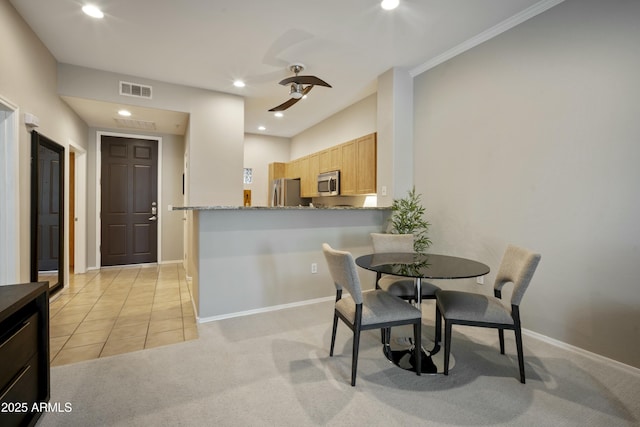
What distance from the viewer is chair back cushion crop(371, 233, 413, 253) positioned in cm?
296

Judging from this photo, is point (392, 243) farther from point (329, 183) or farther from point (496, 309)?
point (329, 183)

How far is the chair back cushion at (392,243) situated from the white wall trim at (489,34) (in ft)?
6.88

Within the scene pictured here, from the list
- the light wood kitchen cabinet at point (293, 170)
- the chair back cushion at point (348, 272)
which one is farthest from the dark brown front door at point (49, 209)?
the chair back cushion at point (348, 272)

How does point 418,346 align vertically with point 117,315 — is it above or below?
above

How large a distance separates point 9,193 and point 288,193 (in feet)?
13.4

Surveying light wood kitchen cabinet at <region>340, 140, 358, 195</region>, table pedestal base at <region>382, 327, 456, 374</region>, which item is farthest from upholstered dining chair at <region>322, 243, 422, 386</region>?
light wood kitchen cabinet at <region>340, 140, 358, 195</region>

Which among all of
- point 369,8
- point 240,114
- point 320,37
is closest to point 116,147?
point 240,114

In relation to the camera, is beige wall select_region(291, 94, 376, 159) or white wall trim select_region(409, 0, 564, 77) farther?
beige wall select_region(291, 94, 376, 159)

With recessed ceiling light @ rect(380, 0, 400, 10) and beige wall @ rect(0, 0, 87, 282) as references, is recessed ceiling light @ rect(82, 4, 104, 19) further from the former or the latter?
recessed ceiling light @ rect(380, 0, 400, 10)

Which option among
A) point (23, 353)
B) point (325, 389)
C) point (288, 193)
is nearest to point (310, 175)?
point (288, 193)

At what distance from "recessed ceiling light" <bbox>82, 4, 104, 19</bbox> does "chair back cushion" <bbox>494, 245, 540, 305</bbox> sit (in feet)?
12.8

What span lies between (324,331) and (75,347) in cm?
202

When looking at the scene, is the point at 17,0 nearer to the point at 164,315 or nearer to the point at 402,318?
the point at 164,315

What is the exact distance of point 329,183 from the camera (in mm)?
4969
